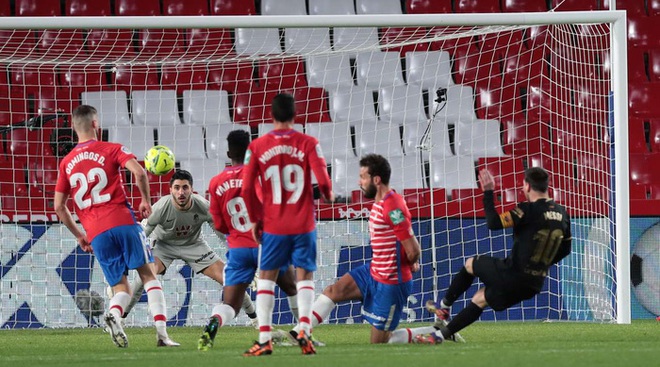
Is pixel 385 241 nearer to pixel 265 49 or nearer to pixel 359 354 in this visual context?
pixel 359 354

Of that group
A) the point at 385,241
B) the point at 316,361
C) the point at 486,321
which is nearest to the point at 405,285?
the point at 385,241

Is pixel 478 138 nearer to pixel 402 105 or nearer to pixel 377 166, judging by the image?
pixel 402 105

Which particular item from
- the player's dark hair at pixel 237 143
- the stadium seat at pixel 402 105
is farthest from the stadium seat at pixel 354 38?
the player's dark hair at pixel 237 143

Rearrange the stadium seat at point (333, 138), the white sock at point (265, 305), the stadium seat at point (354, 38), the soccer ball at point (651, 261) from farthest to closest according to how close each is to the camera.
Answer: the stadium seat at point (354, 38) → the stadium seat at point (333, 138) → the soccer ball at point (651, 261) → the white sock at point (265, 305)

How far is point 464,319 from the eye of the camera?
7.90m

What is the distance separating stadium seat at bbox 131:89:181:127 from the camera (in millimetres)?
14336

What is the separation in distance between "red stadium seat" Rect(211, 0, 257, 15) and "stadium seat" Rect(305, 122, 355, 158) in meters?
2.82

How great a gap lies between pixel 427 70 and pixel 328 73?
1.35 m

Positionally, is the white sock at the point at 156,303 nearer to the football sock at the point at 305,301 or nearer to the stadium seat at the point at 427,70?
the football sock at the point at 305,301

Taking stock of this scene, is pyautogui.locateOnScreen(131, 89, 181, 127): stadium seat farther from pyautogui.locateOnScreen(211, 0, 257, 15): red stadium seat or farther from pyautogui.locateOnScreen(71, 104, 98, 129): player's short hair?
pyautogui.locateOnScreen(71, 104, 98, 129): player's short hair

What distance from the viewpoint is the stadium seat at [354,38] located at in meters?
14.5

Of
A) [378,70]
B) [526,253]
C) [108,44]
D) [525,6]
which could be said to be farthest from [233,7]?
[526,253]

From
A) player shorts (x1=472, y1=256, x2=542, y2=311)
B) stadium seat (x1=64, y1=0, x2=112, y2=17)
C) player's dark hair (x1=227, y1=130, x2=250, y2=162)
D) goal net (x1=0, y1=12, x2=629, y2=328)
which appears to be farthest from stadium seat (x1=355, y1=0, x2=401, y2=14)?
player shorts (x1=472, y1=256, x2=542, y2=311)

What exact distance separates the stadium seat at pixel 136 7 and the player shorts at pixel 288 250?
9484 mm
